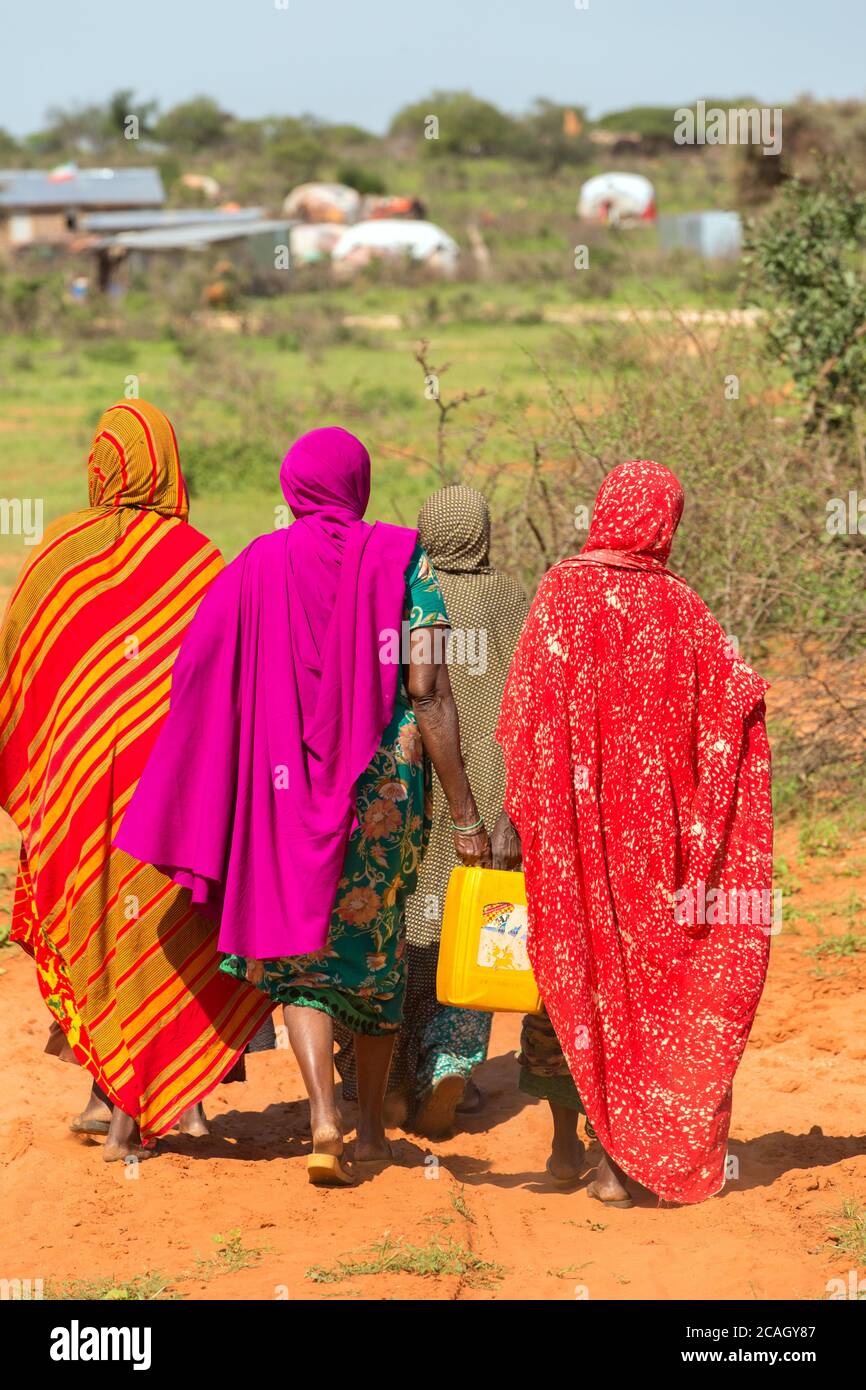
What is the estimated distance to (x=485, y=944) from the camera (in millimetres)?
4062

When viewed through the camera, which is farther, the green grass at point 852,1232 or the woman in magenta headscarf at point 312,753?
the woman in magenta headscarf at point 312,753

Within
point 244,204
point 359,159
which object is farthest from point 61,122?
point 244,204

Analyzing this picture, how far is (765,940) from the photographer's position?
400 centimetres

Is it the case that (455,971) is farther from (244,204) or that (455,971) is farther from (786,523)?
(244,204)

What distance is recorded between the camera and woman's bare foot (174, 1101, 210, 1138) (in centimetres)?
462

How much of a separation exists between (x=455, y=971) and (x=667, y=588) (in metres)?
1.01

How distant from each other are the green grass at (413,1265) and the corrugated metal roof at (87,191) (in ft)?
151

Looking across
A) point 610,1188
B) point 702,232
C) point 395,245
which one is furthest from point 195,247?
point 610,1188

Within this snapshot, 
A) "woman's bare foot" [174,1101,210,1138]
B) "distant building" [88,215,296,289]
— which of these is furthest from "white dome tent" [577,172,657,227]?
"woman's bare foot" [174,1101,210,1138]

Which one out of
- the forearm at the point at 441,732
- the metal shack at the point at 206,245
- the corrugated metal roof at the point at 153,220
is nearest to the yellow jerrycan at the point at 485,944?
the forearm at the point at 441,732

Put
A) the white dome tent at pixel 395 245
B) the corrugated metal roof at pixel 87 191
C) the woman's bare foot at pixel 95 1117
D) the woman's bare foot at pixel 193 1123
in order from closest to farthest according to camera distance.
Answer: the woman's bare foot at pixel 95 1117
the woman's bare foot at pixel 193 1123
the white dome tent at pixel 395 245
the corrugated metal roof at pixel 87 191

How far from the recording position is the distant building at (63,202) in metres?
46.7

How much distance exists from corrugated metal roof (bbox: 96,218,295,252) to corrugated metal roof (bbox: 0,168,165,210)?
7415mm

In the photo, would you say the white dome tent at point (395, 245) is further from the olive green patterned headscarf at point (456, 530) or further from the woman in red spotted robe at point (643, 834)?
the woman in red spotted robe at point (643, 834)
